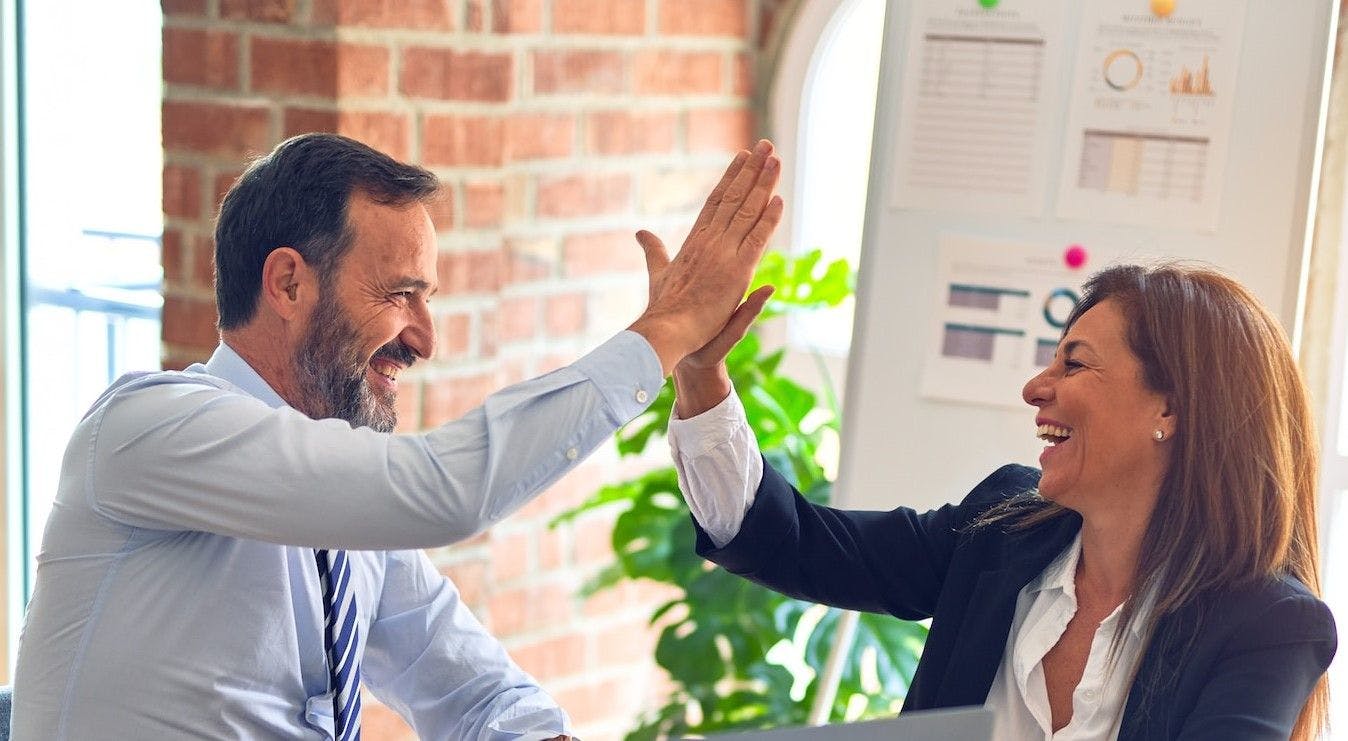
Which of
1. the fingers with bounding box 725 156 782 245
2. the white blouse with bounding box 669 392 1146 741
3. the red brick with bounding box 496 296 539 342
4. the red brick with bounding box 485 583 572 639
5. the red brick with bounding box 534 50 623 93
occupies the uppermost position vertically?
the red brick with bounding box 534 50 623 93

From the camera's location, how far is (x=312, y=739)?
1.61m

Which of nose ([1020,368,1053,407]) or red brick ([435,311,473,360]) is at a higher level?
nose ([1020,368,1053,407])

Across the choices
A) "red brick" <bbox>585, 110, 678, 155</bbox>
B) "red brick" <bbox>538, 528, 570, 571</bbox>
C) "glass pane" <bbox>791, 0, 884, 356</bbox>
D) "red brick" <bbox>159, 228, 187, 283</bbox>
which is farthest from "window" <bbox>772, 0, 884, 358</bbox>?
"red brick" <bbox>159, 228, 187, 283</bbox>

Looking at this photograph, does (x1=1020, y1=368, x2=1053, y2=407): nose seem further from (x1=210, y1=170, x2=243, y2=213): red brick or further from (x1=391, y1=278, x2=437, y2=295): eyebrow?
(x1=210, y1=170, x2=243, y2=213): red brick

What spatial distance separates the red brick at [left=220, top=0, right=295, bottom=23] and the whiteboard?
0.93 metres

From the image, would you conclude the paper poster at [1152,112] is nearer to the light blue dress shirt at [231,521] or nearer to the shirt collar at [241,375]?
the light blue dress shirt at [231,521]

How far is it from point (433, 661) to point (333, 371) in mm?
404

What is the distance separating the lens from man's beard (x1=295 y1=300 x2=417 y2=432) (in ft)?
5.26

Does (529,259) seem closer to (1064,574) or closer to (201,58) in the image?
(201,58)

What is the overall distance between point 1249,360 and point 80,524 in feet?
4.07

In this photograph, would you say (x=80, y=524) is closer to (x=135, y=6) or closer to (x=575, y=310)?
(x=575, y=310)

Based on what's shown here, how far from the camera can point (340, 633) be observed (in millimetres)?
1627

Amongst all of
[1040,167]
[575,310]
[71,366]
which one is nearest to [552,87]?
[575,310]

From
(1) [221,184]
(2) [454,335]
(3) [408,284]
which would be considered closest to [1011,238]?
(2) [454,335]
